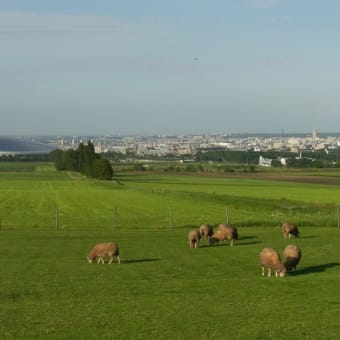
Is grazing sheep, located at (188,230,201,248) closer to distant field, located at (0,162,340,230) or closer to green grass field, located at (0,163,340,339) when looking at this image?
green grass field, located at (0,163,340,339)

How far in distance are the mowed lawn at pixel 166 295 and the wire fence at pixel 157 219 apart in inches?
536

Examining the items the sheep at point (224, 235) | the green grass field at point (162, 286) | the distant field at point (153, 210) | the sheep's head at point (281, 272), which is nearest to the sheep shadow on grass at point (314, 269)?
the green grass field at point (162, 286)

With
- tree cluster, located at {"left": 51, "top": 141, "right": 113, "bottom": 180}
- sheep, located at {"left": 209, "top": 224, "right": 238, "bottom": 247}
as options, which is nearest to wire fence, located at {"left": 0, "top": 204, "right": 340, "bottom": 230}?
sheep, located at {"left": 209, "top": 224, "right": 238, "bottom": 247}

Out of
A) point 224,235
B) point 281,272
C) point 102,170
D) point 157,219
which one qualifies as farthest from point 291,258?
point 102,170

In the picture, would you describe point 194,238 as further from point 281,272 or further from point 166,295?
point 166,295

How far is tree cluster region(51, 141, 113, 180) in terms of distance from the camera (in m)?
119

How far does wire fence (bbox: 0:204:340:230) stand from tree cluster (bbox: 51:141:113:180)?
5946 cm

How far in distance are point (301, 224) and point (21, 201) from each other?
3416 cm

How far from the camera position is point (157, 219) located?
167 ft

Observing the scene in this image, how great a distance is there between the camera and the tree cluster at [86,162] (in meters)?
119

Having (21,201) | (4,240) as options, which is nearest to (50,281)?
(4,240)

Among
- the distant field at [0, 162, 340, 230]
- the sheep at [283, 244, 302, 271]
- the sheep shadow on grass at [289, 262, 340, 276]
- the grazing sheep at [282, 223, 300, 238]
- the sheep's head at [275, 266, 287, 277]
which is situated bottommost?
the distant field at [0, 162, 340, 230]

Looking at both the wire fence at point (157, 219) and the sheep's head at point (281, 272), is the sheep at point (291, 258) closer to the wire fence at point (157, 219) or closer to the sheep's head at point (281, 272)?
the sheep's head at point (281, 272)

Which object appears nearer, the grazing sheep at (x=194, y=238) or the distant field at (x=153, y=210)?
the grazing sheep at (x=194, y=238)
